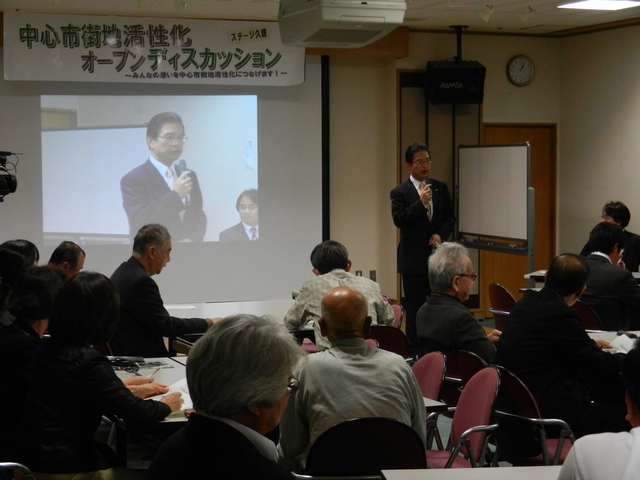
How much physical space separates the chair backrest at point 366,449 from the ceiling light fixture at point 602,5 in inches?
233

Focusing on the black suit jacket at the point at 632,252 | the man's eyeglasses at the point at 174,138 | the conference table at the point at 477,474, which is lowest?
the conference table at the point at 477,474

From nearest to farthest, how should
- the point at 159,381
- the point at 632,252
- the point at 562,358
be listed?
the point at 159,381 < the point at 562,358 < the point at 632,252

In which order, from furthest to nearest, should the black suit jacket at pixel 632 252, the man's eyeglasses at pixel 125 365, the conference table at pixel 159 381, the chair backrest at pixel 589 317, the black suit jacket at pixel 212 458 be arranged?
the black suit jacket at pixel 632 252
the chair backrest at pixel 589 317
the man's eyeglasses at pixel 125 365
the conference table at pixel 159 381
the black suit jacket at pixel 212 458

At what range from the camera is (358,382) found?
280 centimetres

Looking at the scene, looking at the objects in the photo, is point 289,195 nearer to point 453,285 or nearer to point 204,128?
point 204,128

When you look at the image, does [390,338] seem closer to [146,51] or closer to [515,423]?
[515,423]

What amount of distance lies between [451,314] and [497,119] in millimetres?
5730

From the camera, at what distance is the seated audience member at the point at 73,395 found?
9.07ft

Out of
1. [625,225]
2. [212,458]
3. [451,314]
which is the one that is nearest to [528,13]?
[625,225]

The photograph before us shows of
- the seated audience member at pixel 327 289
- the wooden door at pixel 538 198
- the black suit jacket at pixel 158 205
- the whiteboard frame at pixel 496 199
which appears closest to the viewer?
the seated audience member at pixel 327 289

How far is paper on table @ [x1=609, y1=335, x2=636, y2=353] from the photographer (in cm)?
408

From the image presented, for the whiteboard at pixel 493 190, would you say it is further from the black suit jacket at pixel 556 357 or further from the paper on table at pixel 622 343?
the black suit jacket at pixel 556 357

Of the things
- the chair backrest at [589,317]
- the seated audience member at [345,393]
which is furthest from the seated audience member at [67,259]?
the chair backrest at [589,317]

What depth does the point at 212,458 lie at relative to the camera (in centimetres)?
172
